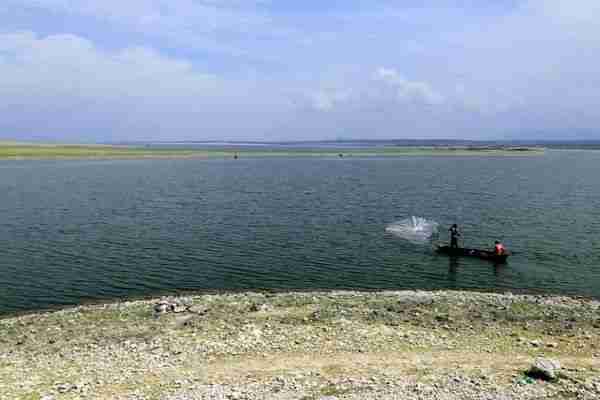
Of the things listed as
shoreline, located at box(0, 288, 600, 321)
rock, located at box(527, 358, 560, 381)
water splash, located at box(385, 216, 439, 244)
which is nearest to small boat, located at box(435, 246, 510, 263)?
water splash, located at box(385, 216, 439, 244)

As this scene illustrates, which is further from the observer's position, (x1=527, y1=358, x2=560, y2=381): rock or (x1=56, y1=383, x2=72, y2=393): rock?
(x1=527, y1=358, x2=560, y2=381): rock

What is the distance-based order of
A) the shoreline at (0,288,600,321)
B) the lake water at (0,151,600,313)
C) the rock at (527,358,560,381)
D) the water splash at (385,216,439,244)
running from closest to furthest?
1. the rock at (527,358,560,381)
2. the shoreline at (0,288,600,321)
3. the lake water at (0,151,600,313)
4. the water splash at (385,216,439,244)

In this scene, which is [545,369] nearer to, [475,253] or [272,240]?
[475,253]

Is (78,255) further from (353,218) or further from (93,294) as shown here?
(353,218)

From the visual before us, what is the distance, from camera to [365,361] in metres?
20.2

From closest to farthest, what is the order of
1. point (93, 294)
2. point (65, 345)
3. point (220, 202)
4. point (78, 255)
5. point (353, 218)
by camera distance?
point (65, 345), point (93, 294), point (78, 255), point (353, 218), point (220, 202)

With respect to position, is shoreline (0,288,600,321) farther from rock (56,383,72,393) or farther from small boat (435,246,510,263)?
rock (56,383,72,393)

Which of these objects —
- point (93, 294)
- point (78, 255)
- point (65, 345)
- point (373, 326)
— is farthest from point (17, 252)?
Answer: point (373, 326)

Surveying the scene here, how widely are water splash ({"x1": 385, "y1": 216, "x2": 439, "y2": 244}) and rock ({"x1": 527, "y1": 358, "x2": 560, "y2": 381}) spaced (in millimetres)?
26731

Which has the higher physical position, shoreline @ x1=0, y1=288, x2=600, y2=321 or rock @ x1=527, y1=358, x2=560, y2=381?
rock @ x1=527, y1=358, x2=560, y2=381

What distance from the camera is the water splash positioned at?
47.2 meters

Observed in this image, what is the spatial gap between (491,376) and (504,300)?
11.4m

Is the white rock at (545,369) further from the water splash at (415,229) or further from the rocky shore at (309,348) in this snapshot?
the water splash at (415,229)

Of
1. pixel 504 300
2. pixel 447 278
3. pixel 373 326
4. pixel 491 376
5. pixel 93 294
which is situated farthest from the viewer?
pixel 447 278
